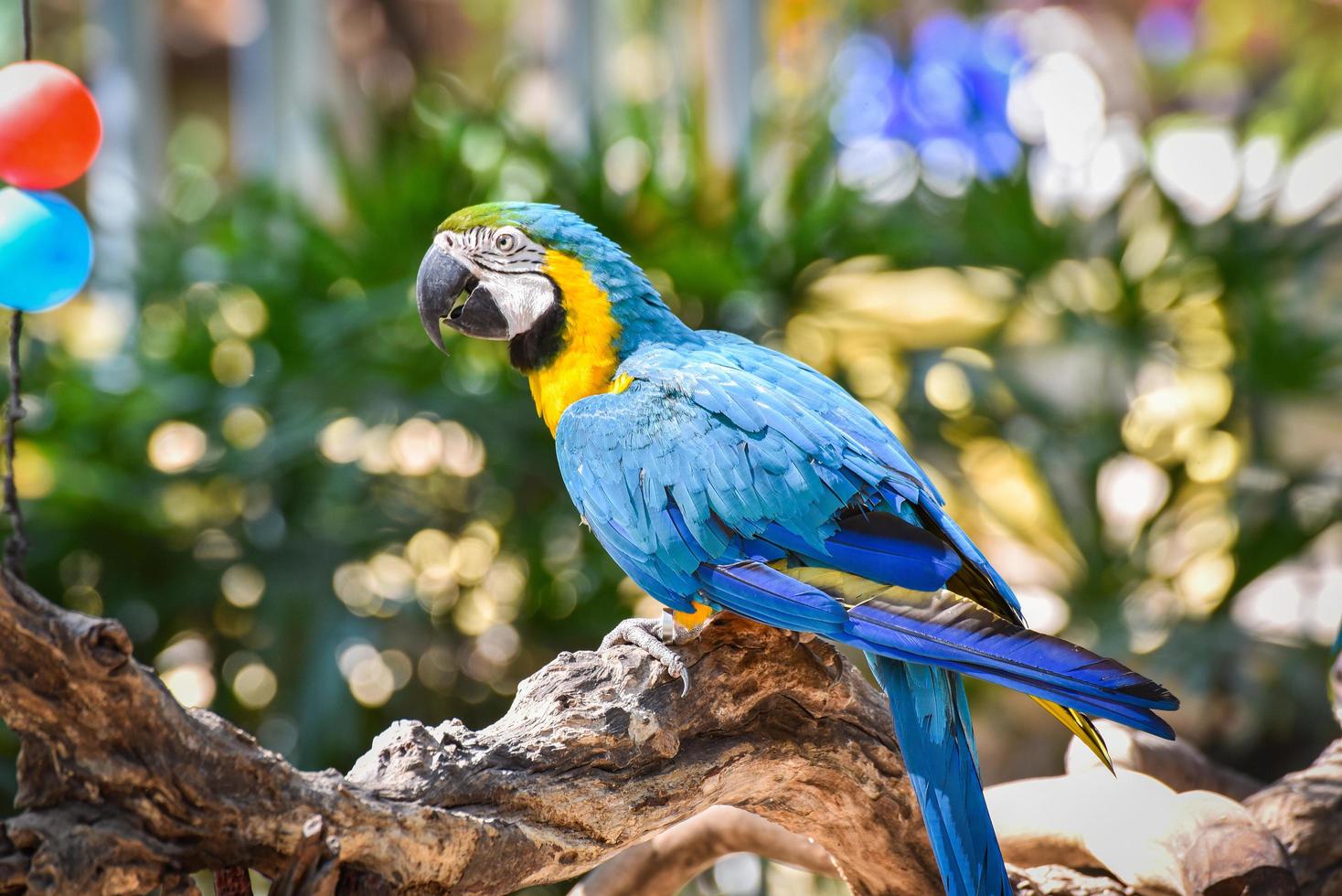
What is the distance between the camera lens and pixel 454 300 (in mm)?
1114

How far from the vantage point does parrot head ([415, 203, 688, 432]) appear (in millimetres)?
1066

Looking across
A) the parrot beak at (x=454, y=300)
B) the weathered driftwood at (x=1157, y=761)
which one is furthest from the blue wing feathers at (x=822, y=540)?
the weathered driftwood at (x=1157, y=761)

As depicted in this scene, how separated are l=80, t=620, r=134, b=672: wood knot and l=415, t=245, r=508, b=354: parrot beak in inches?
20.4

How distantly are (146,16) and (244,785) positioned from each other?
99.0 inches

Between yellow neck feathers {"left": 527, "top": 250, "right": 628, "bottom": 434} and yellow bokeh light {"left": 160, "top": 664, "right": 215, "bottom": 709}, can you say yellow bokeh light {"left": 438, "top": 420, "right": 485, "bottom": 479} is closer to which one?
yellow bokeh light {"left": 160, "top": 664, "right": 215, "bottom": 709}

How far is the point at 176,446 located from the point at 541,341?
128cm

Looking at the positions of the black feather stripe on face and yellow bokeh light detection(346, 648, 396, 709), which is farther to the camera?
yellow bokeh light detection(346, 648, 396, 709)

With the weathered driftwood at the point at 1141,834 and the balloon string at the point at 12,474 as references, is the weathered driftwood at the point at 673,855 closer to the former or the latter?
the weathered driftwood at the point at 1141,834

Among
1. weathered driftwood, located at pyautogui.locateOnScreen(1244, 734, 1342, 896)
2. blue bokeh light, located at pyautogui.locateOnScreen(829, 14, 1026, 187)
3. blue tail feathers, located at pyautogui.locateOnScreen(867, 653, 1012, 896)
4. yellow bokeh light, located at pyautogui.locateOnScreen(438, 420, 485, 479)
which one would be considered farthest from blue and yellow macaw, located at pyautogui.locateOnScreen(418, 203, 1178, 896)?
blue bokeh light, located at pyautogui.locateOnScreen(829, 14, 1026, 187)

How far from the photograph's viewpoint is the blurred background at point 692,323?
78.5 inches

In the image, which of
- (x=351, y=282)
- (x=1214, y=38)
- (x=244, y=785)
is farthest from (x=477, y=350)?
(x=1214, y=38)

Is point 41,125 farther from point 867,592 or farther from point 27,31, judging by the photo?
point 867,592

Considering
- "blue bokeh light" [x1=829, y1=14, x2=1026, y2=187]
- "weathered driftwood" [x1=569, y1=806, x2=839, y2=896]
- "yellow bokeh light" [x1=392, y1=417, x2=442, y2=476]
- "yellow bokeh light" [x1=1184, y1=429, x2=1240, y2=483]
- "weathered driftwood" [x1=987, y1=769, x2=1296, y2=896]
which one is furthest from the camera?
"blue bokeh light" [x1=829, y1=14, x2=1026, y2=187]

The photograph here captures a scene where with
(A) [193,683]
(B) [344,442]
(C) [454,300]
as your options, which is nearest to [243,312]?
(B) [344,442]
